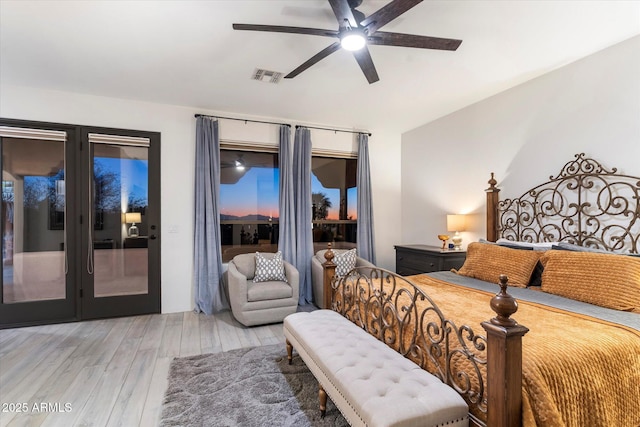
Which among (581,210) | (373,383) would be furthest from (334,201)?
(373,383)

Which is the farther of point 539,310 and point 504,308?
point 539,310

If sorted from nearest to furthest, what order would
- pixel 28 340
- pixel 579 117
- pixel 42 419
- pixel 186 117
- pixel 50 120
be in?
pixel 42 419 < pixel 579 117 < pixel 28 340 < pixel 50 120 < pixel 186 117

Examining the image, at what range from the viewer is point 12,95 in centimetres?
375

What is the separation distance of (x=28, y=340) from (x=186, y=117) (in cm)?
313

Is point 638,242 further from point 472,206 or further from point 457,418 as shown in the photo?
point 457,418

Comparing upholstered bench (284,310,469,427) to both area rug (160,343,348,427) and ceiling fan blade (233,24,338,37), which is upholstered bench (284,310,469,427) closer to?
area rug (160,343,348,427)

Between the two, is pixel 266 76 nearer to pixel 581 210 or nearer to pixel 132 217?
pixel 132 217

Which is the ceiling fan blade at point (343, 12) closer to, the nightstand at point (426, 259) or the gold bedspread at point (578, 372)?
the gold bedspread at point (578, 372)

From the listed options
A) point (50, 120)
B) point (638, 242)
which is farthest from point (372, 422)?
point (50, 120)

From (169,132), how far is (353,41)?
3.19 metres

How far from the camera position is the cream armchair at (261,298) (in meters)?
3.79

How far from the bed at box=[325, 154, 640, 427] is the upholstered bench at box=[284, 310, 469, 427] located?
13 centimetres

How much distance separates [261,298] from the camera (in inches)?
151

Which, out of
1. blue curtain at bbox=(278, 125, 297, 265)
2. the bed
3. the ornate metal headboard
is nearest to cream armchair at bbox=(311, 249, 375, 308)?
blue curtain at bbox=(278, 125, 297, 265)
